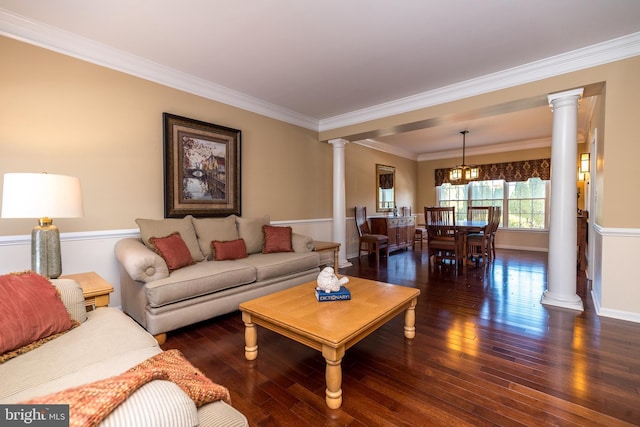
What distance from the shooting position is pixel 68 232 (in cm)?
268

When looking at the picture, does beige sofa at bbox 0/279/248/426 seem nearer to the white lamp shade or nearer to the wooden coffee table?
the white lamp shade

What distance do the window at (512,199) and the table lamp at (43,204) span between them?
820cm

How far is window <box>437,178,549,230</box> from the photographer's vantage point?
694 centimetres

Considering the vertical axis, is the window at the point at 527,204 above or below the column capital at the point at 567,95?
below

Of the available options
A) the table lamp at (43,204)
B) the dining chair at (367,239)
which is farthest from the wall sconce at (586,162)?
the table lamp at (43,204)

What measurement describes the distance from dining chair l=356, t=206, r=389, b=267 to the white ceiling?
268 cm

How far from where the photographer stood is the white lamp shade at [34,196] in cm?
179

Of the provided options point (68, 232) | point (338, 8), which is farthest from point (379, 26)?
point (68, 232)

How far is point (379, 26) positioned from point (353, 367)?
8.89ft

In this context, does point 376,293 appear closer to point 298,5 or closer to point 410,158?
point 298,5

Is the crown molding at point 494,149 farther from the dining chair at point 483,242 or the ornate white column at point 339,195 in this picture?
the ornate white column at point 339,195

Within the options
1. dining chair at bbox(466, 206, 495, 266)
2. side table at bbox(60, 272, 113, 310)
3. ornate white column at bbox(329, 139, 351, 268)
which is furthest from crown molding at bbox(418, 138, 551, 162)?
side table at bbox(60, 272, 113, 310)

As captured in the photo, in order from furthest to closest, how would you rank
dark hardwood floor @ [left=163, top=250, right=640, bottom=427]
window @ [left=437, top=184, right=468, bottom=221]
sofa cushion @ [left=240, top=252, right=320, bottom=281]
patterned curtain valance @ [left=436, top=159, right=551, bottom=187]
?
window @ [left=437, top=184, right=468, bottom=221] → patterned curtain valance @ [left=436, top=159, right=551, bottom=187] → sofa cushion @ [left=240, top=252, right=320, bottom=281] → dark hardwood floor @ [left=163, top=250, right=640, bottom=427]

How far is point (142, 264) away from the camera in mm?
2398
